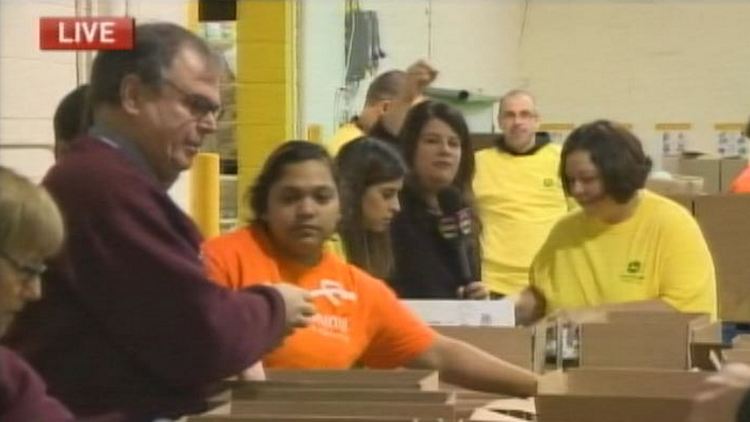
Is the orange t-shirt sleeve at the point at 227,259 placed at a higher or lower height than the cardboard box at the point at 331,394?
higher

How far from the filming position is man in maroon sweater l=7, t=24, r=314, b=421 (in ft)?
6.22

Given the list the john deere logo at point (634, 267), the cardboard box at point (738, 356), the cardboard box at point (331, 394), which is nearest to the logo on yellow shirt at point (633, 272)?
the john deere logo at point (634, 267)

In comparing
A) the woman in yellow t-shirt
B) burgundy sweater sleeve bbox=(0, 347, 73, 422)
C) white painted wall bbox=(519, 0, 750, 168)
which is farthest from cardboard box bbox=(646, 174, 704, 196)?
burgundy sweater sleeve bbox=(0, 347, 73, 422)

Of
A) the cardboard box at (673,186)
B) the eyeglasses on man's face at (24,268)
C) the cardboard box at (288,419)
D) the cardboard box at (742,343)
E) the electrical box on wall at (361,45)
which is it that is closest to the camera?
the eyeglasses on man's face at (24,268)

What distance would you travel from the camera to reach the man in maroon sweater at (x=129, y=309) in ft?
6.22

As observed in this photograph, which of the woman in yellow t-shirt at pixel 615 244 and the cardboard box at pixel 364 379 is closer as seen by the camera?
the cardboard box at pixel 364 379

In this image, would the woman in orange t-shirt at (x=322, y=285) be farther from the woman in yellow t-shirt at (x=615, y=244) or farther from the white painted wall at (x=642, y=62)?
the white painted wall at (x=642, y=62)

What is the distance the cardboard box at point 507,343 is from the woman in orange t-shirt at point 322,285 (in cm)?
7

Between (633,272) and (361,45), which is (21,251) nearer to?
(633,272)

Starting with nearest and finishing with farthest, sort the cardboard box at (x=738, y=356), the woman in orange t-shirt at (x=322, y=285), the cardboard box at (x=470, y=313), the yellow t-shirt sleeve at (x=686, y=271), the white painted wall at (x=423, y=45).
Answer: the cardboard box at (x=738, y=356) → the woman in orange t-shirt at (x=322, y=285) → the cardboard box at (x=470, y=313) → the yellow t-shirt sleeve at (x=686, y=271) → the white painted wall at (x=423, y=45)

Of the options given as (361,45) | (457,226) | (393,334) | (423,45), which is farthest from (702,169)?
(393,334)

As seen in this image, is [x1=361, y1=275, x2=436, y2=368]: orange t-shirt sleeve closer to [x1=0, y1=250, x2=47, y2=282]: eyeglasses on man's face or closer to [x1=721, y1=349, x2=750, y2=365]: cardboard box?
[x1=721, y1=349, x2=750, y2=365]: cardboard box

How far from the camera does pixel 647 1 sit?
912cm

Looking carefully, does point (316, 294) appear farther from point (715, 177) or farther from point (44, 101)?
point (715, 177)
